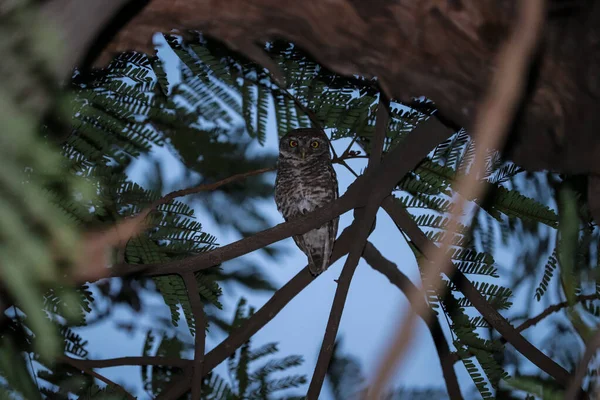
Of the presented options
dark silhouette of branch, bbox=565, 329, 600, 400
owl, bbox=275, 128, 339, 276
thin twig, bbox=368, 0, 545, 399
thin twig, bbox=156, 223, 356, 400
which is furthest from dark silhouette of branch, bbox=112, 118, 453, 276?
owl, bbox=275, 128, 339, 276

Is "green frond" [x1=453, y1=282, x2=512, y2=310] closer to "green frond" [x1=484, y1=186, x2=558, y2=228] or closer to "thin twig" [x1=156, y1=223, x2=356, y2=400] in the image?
"green frond" [x1=484, y1=186, x2=558, y2=228]

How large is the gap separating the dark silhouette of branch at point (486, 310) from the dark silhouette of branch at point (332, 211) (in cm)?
12

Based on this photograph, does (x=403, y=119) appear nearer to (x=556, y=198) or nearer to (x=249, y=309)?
(x=556, y=198)

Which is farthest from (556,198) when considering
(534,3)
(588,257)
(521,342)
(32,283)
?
(32,283)

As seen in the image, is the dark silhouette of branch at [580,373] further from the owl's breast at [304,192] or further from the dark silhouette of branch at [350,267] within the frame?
the owl's breast at [304,192]

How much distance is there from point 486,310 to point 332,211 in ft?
2.03

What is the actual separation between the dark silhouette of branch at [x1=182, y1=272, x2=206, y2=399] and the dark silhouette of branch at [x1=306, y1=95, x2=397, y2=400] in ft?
1.37

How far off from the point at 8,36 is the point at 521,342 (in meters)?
1.82

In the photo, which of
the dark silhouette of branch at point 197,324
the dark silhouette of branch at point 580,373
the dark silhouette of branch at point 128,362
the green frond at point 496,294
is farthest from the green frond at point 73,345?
the dark silhouette of branch at point 580,373

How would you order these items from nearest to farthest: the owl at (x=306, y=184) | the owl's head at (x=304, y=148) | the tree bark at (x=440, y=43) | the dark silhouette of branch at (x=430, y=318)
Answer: the tree bark at (x=440, y=43) < the dark silhouette of branch at (x=430, y=318) < the owl's head at (x=304, y=148) < the owl at (x=306, y=184)

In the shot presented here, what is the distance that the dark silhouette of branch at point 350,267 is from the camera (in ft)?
6.42

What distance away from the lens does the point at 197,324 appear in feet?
6.98

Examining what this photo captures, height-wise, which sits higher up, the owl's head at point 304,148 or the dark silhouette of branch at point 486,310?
the owl's head at point 304,148

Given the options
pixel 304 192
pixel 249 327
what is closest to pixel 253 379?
pixel 249 327
